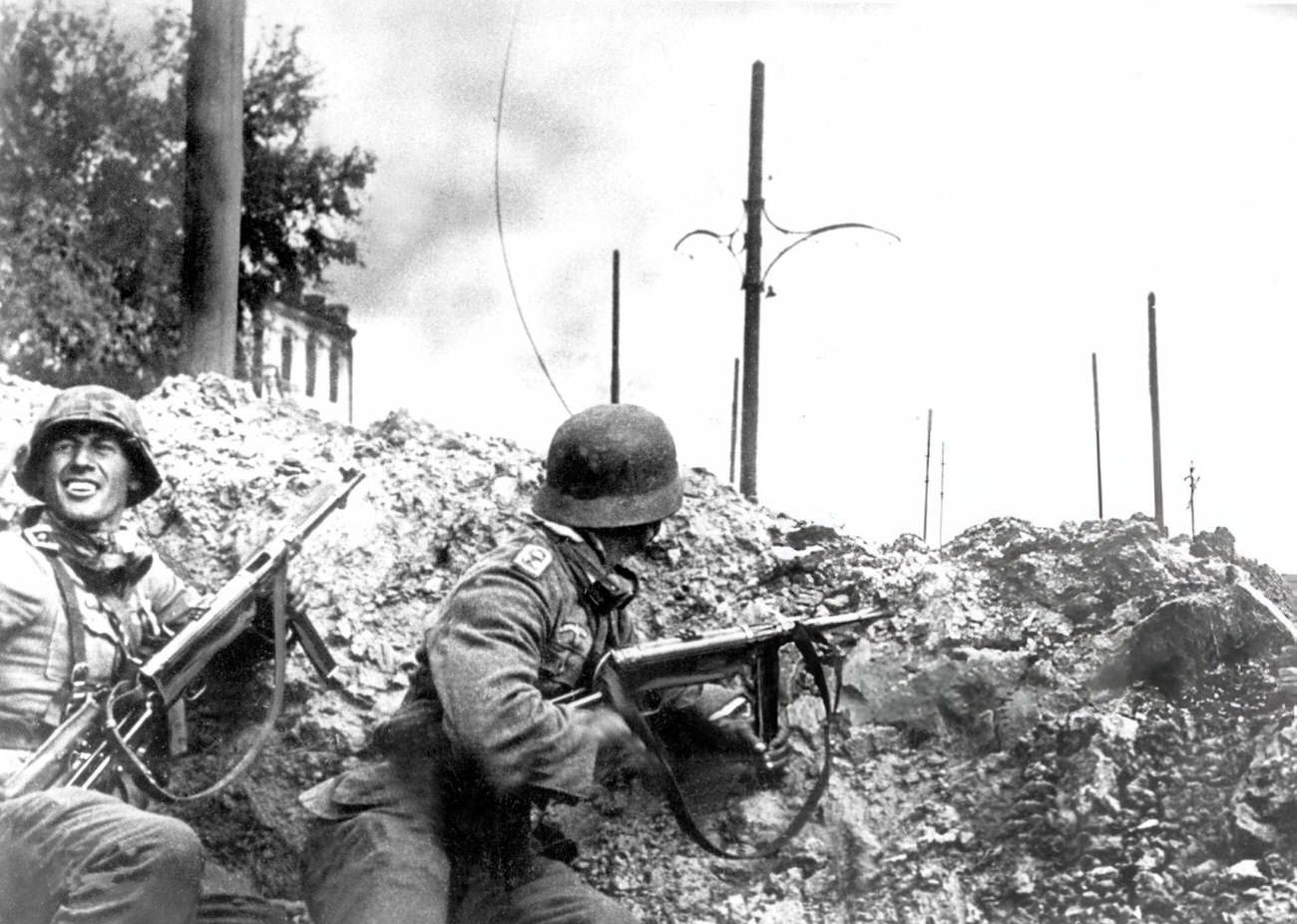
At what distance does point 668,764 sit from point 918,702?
2.94 feet

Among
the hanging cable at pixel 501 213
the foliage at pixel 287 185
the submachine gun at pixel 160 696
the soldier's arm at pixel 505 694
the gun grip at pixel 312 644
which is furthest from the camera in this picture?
the foliage at pixel 287 185

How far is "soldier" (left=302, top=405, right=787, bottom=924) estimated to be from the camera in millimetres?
3092

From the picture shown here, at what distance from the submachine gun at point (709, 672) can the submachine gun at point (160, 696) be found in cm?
103

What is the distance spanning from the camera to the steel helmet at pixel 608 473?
341cm

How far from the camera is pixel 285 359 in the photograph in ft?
17.3

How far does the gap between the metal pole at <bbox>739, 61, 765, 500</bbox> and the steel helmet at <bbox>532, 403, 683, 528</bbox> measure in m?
0.63

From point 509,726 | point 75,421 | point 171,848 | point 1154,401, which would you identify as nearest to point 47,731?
point 171,848

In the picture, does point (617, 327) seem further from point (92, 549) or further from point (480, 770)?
point (92, 549)

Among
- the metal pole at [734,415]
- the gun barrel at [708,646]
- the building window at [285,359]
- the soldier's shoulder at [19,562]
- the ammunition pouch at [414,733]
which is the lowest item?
the ammunition pouch at [414,733]

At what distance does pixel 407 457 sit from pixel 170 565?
0.93 metres

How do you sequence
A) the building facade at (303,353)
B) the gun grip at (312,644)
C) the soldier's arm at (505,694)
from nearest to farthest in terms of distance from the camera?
the soldier's arm at (505,694), the gun grip at (312,644), the building facade at (303,353)

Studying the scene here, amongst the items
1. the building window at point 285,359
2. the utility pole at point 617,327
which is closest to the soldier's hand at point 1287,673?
the utility pole at point 617,327

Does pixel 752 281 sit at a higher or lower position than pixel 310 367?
higher

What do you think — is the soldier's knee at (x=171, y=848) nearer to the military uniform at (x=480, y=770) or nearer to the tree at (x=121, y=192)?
the military uniform at (x=480, y=770)
